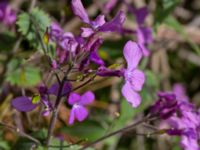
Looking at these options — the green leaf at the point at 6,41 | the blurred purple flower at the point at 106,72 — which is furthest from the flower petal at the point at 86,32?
the green leaf at the point at 6,41

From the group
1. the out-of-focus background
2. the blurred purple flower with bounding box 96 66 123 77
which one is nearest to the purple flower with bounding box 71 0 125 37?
the blurred purple flower with bounding box 96 66 123 77

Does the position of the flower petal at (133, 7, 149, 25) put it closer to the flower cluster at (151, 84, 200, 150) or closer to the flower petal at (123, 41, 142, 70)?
the flower cluster at (151, 84, 200, 150)

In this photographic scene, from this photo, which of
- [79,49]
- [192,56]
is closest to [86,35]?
[79,49]

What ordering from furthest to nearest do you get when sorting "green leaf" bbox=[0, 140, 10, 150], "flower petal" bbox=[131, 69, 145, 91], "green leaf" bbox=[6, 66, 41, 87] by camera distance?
1. "green leaf" bbox=[6, 66, 41, 87]
2. "green leaf" bbox=[0, 140, 10, 150]
3. "flower petal" bbox=[131, 69, 145, 91]

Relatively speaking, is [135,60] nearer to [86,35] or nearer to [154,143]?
[86,35]

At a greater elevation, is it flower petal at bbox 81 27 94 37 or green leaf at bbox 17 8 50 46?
green leaf at bbox 17 8 50 46

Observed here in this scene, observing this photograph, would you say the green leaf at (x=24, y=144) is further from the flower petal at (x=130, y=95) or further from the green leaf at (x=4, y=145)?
the flower petal at (x=130, y=95)

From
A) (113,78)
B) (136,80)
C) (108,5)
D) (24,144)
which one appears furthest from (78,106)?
(113,78)
